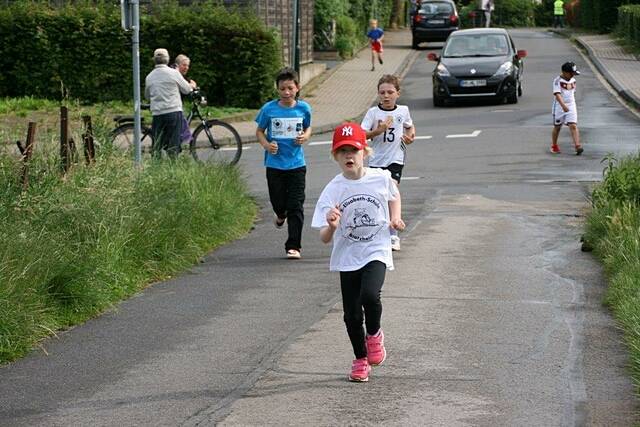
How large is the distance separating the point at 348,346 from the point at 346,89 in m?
26.5

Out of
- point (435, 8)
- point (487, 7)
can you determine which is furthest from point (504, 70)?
point (487, 7)

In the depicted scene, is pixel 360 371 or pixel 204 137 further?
pixel 204 137

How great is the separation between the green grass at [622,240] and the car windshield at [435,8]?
111 feet

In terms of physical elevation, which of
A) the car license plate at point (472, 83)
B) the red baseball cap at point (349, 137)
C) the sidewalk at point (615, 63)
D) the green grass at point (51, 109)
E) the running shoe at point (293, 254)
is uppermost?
the red baseball cap at point (349, 137)

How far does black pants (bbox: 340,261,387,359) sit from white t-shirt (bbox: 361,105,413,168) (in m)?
4.74

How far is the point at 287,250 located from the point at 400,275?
156cm

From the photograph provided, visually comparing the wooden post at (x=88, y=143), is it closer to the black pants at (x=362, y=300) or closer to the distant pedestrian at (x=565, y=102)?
the black pants at (x=362, y=300)

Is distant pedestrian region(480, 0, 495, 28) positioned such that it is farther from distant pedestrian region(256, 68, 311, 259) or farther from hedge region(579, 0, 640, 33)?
distant pedestrian region(256, 68, 311, 259)

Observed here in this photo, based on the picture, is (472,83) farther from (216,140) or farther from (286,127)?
(286,127)

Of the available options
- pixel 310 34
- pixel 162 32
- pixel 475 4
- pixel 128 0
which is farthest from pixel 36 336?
pixel 475 4

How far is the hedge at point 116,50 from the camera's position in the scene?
2967 centimetres

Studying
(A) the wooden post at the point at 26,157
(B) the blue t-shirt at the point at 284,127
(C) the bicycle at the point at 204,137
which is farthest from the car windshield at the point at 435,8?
(A) the wooden post at the point at 26,157

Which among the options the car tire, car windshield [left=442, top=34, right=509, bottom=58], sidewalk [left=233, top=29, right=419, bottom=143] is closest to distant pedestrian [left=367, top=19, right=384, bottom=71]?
sidewalk [left=233, top=29, right=419, bottom=143]

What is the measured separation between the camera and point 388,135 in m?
12.4
